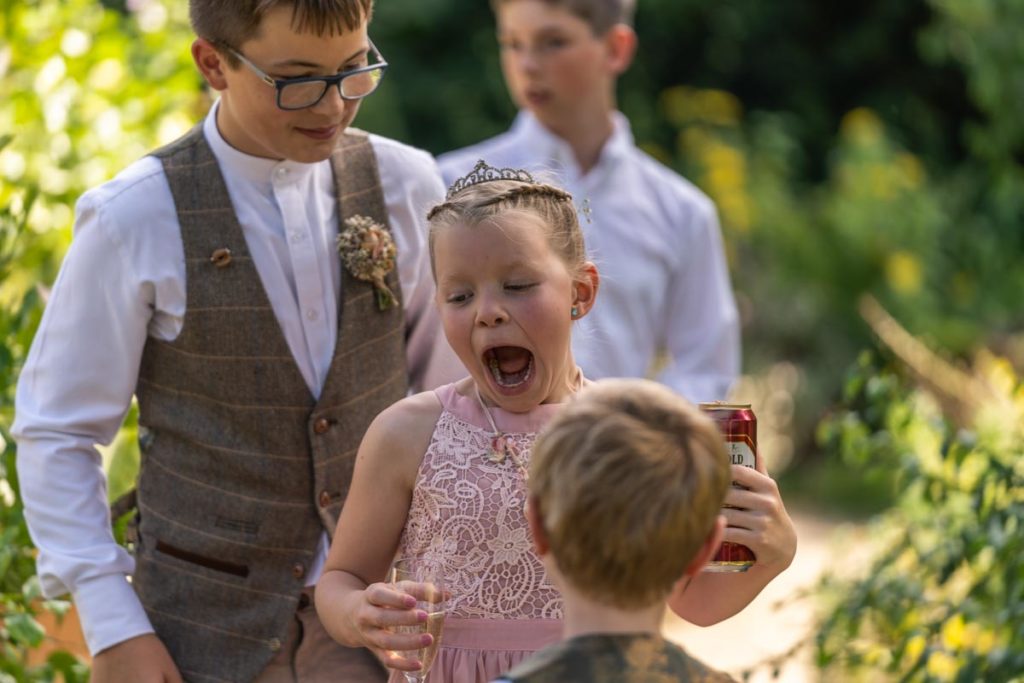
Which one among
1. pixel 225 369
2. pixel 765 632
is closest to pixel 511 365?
pixel 225 369

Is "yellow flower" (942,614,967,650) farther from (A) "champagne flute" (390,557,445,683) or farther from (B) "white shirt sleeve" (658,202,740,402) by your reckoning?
(A) "champagne flute" (390,557,445,683)

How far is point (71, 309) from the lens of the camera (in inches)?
116

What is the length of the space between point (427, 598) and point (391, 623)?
70 millimetres

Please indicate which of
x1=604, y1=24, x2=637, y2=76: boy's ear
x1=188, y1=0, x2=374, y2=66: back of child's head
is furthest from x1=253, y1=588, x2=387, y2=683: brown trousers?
x1=604, y1=24, x2=637, y2=76: boy's ear

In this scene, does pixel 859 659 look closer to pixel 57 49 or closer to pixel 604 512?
pixel 604 512

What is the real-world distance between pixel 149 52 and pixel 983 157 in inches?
276

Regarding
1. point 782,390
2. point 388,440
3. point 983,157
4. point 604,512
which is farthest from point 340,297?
point 983,157

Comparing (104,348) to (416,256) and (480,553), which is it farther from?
(480,553)

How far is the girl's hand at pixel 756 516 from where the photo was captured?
8.11ft

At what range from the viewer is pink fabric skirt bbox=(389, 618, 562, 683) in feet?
8.76

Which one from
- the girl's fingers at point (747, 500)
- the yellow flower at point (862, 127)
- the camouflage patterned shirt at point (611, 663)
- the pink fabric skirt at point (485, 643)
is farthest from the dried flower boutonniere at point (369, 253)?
the yellow flower at point (862, 127)

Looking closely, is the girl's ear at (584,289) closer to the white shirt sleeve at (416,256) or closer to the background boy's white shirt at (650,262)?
the white shirt sleeve at (416,256)

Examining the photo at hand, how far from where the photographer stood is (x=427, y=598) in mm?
2404

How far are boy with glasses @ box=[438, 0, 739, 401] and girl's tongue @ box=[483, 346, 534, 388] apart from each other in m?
2.49
